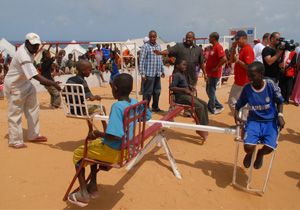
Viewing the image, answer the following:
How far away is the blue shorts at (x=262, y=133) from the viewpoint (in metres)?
3.88

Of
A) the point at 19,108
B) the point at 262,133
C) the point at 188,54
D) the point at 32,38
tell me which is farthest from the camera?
the point at 188,54

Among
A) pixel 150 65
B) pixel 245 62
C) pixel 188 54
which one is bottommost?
pixel 150 65

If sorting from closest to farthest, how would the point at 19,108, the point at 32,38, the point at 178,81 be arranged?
the point at 32,38 < the point at 19,108 < the point at 178,81

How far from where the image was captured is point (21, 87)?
213 inches

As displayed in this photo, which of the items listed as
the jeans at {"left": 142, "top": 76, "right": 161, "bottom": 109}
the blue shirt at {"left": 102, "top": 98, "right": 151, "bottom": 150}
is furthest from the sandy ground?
the jeans at {"left": 142, "top": 76, "right": 161, "bottom": 109}

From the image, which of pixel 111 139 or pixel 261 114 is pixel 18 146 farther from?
pixel 261 114

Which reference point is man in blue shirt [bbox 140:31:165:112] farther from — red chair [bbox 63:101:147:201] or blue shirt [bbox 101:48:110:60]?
blue shirt [bbox 101:48:110:60]

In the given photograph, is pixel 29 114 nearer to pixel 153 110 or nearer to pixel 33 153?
pixel 33 153

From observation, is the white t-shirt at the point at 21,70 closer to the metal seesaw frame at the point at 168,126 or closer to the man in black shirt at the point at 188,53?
the metal seesaw frame at the point at 168,126

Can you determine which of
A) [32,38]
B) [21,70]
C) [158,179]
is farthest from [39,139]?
[158,179]

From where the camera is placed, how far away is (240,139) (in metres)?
4.00

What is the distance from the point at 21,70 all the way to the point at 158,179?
9.42 feet

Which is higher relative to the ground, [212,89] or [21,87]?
[21,87]

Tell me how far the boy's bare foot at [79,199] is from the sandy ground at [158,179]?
0.81ft
